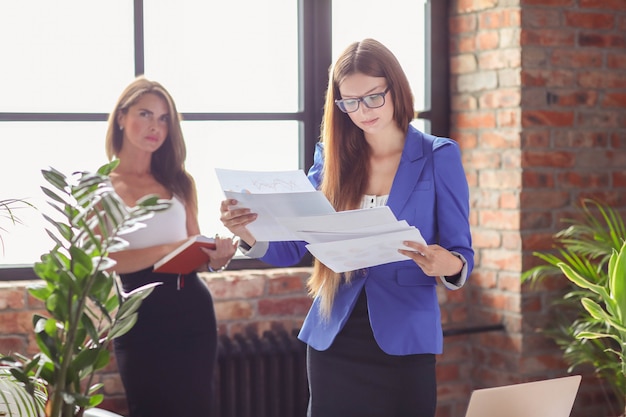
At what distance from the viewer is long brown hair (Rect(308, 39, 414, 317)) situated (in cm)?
207

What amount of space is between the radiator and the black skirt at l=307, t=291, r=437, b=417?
41.1 inches

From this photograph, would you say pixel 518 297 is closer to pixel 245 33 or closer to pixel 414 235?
pixel 245 33

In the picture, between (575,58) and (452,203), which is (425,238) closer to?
Result: (452,203)

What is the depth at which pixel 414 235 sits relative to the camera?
1.83 metres

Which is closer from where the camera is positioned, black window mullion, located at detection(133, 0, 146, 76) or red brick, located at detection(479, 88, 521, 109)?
black window mullion, located at detection(133, 0, 146, 76)

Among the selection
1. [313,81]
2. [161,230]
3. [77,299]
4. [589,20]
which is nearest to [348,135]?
[161,230]

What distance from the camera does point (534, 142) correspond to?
11.4 feet

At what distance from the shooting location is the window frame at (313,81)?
10.8 feet

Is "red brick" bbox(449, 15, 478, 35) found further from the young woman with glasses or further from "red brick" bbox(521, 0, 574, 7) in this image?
the young woman with glasses

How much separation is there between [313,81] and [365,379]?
180 centimetres

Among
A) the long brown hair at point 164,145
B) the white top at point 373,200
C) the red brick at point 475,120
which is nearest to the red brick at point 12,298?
the long brown hair at point 164,145

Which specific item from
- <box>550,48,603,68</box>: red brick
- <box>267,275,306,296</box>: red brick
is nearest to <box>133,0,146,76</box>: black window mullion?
<box>267,275,306,296</box>: red brick

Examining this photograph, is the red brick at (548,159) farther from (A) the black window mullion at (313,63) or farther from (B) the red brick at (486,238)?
(A) the black window mullion at (313,63)

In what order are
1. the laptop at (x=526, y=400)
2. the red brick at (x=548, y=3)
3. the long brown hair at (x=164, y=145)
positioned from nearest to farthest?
the laptop at (x=526, y=400) → the long brown hair at (x=164, y=145) → the red brick at (x=548, y=3)
